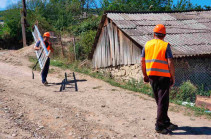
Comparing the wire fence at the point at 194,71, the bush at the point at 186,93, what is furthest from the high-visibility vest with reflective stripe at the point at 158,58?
the wire fence at the point at 194,71

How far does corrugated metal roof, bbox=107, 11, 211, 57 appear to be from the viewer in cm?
867

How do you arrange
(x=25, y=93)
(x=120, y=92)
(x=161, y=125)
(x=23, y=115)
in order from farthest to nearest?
1. (x=120, y=92)
2. (x=25, y=93)
3. (x=23, y=115)
4. (x=161, y=125)

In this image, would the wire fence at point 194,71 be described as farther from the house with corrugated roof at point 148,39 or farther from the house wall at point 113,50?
the house wall at point 113,50

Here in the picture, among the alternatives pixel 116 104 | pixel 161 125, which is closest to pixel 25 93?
pixel 116 104

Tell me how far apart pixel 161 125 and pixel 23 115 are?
277cm

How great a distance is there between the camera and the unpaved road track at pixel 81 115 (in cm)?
396

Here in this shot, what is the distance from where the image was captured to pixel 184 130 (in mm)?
4273

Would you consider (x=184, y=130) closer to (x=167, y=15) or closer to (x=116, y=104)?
(x=116, y=104)

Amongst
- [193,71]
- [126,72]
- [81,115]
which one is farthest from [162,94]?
[126,72]

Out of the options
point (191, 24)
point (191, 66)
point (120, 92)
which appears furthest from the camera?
point (191, 24)

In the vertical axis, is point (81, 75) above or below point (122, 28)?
below

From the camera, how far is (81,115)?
486 centimetres

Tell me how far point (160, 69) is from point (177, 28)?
23.2 feet

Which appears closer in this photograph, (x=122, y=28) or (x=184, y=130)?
(x=184, y=130)
